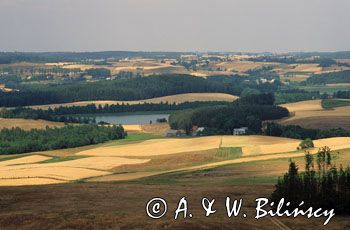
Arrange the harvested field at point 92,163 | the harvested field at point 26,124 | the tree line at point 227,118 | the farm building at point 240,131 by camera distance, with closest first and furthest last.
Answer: the harvested field at point 92,163, the farm building at point 240,131, the tree line at point 227,118, the harvested field at point 26,124

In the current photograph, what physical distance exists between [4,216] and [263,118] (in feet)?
386

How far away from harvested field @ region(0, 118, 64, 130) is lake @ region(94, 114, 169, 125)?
2050cm

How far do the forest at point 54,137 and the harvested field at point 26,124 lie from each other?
250 inches

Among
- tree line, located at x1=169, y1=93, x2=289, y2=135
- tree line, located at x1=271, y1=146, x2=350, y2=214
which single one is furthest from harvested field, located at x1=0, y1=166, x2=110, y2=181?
tree line, located at x1=169, y1=93, x2=289, y2=135

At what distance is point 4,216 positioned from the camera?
150 ft

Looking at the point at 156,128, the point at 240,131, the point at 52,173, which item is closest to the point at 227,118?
the point at 240,131

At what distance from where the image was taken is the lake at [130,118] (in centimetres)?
17275

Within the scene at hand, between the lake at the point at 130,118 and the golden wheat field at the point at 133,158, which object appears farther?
the lake at the point at 130,118

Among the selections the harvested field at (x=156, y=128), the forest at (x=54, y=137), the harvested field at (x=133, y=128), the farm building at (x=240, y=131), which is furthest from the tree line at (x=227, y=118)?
the forest at (x=54, y=137)

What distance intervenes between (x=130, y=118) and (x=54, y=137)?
57.1 metres

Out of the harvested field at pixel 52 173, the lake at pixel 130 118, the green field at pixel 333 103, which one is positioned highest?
the harvested field at pixel 52 173

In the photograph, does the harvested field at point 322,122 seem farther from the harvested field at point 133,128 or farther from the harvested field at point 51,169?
the harvested field at point 51,169

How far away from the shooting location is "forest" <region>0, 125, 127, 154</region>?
12088 cm

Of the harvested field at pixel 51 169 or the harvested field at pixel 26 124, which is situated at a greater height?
the harvested field at pixel 51 169
